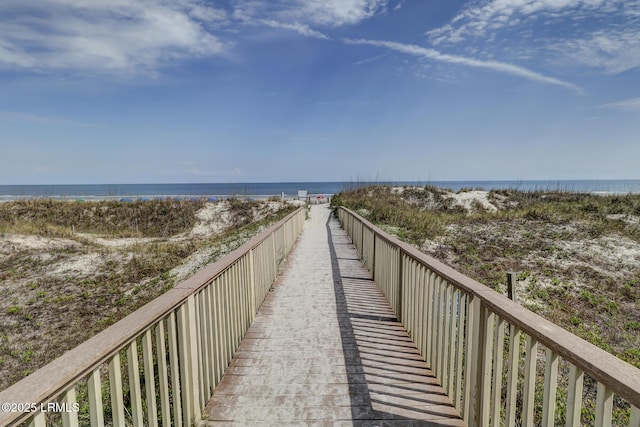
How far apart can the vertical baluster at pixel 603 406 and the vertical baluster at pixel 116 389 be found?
200 centimetres

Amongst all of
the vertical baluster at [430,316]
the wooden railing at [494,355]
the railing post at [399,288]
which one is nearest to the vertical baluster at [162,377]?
the wooden railing at [494,355]

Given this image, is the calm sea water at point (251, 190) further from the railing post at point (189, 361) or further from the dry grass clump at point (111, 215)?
the railing post at point (189, 361)

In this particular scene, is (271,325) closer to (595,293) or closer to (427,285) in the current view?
(427,285)

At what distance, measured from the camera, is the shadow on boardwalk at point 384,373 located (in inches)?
101

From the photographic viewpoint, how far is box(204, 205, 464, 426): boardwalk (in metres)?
2.59

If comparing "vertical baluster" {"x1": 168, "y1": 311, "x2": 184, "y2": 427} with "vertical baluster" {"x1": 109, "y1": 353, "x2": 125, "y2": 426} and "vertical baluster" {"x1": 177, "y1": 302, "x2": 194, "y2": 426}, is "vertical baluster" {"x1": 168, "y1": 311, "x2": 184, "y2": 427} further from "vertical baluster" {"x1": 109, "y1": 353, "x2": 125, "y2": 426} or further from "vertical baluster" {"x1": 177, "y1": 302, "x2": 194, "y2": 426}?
"vertical baluster" {"x1": 109, "y1": 353, "x2": 125, "y2": 426}

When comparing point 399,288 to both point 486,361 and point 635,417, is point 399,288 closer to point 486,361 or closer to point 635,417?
point 486,361

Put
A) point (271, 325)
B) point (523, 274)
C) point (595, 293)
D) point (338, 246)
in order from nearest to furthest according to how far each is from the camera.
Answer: point (271, 325) → point (595, 293) → point (523, 274) → point (338, 246)

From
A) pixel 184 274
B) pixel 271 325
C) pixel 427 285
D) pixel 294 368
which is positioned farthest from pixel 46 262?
pixel 427 285

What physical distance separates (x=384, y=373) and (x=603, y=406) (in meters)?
2.22

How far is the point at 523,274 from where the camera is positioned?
8406 millimetres

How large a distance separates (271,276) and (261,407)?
356 centimetres

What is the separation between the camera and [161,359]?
2023 millimetres

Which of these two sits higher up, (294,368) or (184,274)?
(294,368)
